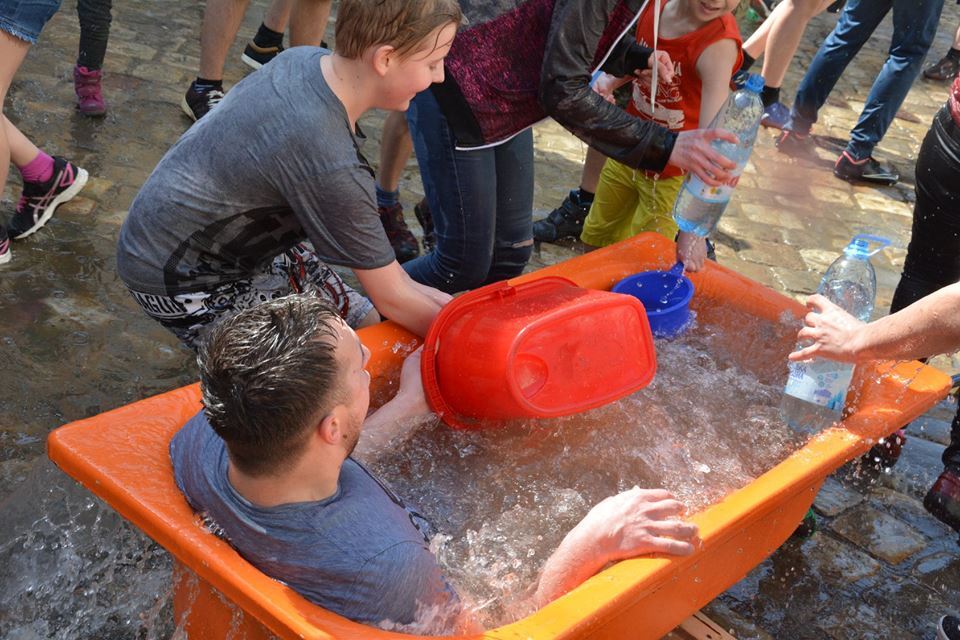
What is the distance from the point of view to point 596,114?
2.81 metres

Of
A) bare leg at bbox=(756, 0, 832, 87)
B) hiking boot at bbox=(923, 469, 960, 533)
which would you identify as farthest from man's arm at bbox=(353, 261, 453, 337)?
bare leg at bbox=(756, 0, 832, 87)

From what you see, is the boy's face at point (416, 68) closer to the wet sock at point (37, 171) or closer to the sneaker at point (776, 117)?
the wet sock at point (37, 171)

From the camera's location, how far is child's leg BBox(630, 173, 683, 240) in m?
3.76

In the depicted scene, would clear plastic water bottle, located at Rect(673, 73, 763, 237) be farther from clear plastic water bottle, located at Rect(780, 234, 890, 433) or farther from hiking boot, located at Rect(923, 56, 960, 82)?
hiking boot, located at Rect(923, 56, 960, 82)

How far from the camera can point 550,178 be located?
506 centimetres

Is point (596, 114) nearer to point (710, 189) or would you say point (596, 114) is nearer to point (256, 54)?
point (710, 189)

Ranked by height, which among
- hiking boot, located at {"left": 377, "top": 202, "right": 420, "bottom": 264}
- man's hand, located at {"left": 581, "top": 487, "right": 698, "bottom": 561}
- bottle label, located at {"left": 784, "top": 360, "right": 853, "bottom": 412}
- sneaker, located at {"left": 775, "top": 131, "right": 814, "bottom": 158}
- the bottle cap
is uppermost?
the bottle cap

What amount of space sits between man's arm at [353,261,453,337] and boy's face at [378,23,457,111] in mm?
412

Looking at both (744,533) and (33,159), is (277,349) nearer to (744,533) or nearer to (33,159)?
(744,533)

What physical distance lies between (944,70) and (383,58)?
6402 mm

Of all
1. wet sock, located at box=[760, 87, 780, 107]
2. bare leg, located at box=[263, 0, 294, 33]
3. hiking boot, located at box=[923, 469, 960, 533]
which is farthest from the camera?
wet sock, located at box=[760, 87, 780, 107]

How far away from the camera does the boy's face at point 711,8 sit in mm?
3232

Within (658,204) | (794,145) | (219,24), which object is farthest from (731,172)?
(794,145)

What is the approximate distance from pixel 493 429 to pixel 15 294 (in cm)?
182
